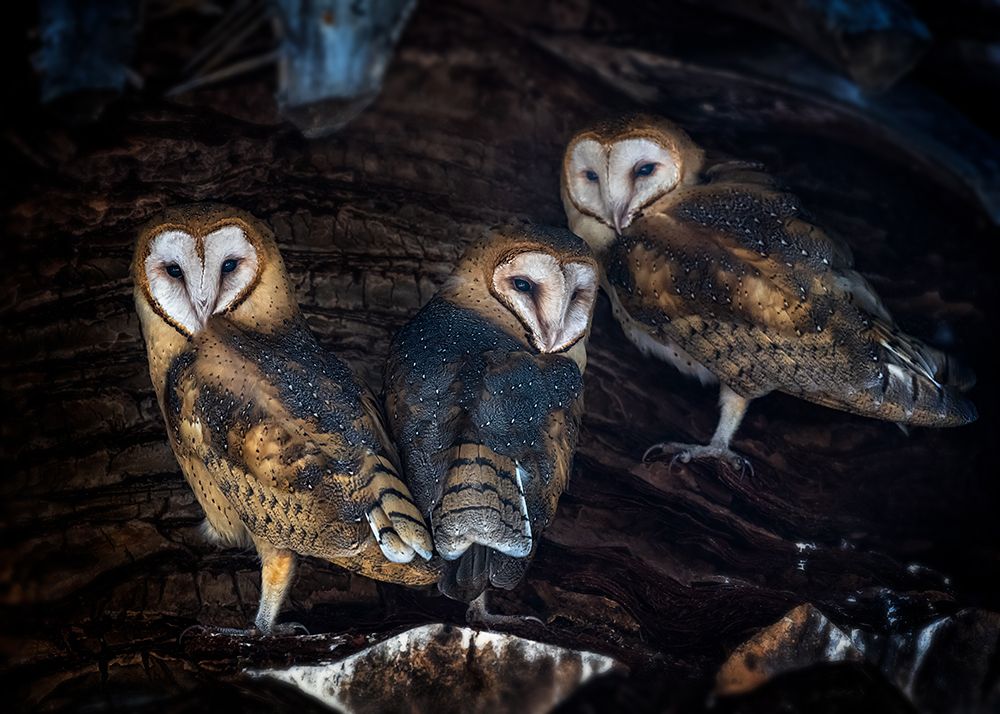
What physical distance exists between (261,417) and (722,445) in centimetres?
104

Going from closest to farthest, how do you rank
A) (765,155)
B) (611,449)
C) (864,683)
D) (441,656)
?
(864,683) < (441,656) < (611,449) < (765,155)

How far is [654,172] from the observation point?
2.61 metres

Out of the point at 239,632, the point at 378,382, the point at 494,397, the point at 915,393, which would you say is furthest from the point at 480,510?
the point at 915,393

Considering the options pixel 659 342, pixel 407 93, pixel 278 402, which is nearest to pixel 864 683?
pixel 659 342

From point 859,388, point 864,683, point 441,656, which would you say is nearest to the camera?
point 864,683

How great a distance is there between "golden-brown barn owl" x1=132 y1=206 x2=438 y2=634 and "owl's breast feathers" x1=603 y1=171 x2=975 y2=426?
2.33 feet

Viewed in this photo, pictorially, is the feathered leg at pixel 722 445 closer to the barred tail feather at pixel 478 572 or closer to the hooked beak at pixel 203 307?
the barred tail feather at pixel 478 572

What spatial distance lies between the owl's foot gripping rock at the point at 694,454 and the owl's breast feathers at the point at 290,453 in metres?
0.65

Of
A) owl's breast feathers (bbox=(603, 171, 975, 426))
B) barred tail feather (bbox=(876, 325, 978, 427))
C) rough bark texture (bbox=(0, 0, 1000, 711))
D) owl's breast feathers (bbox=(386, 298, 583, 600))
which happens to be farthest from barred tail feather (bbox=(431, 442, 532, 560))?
barred tail feather (bbox=(876, 325, 978, 427))

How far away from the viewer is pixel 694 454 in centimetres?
246

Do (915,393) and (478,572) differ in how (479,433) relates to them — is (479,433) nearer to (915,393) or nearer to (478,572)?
(478,572)

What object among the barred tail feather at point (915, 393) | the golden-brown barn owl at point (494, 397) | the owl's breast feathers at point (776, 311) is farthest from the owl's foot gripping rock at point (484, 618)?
the barred tail feather at point (915, 393)

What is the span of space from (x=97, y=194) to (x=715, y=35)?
1.36 m

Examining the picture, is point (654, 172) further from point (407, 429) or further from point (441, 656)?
point (441, 656)
